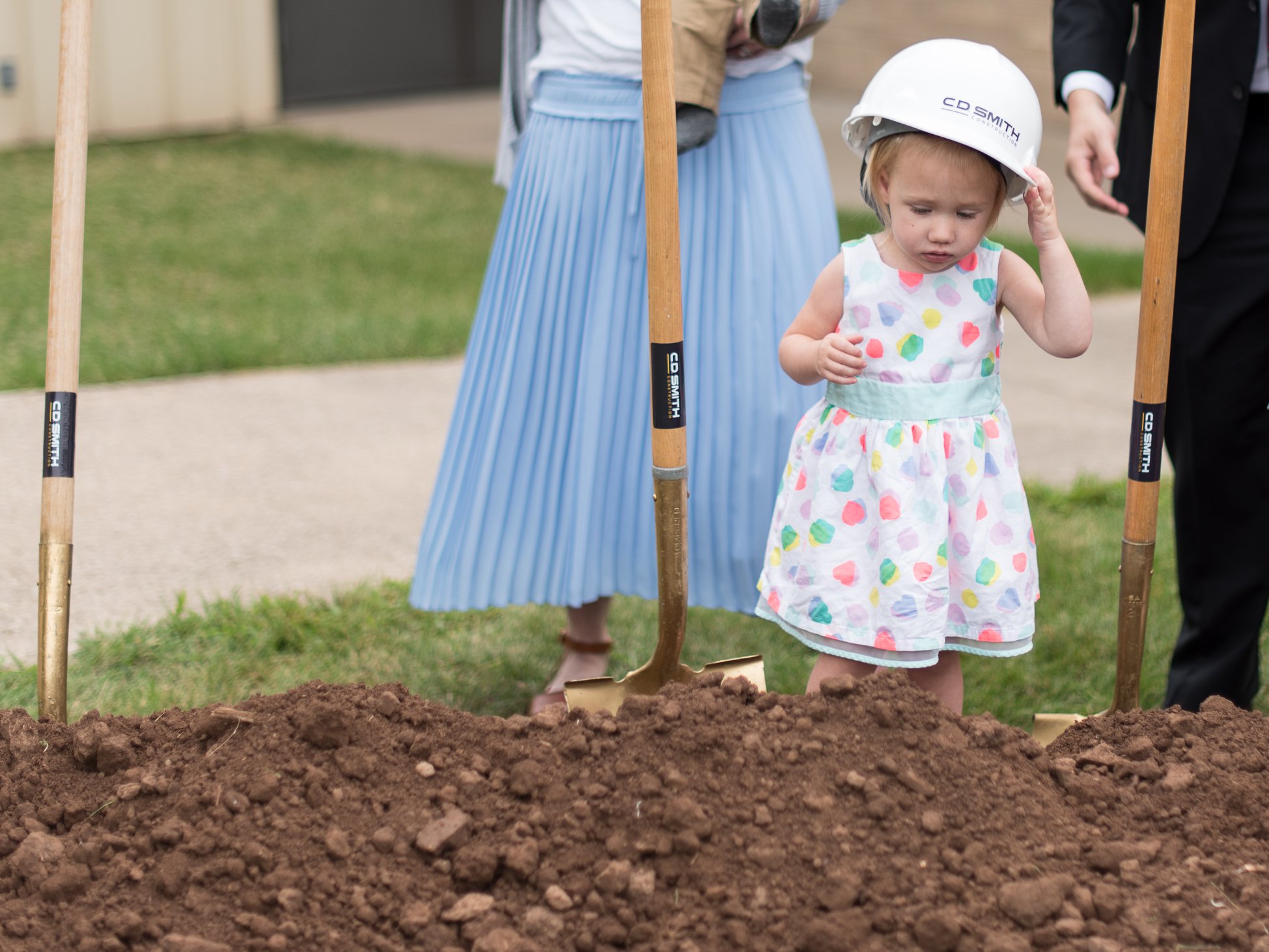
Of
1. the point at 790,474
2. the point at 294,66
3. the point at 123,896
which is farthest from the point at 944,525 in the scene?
the point at 294,66

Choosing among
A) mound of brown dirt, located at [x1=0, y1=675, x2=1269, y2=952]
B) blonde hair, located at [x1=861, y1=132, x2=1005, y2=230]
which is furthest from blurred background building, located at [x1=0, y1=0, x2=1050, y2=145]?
mound of brown dirt, located at [x1=0, y1=675, x2=1269, y2=952]

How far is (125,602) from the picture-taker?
3.52 metres

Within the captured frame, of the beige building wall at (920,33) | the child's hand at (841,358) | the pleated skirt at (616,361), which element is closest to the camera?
the child's hand at (841,358)

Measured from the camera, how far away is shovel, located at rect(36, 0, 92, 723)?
2.21 metres

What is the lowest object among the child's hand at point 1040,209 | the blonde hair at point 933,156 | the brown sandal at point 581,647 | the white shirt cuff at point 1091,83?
the brown sandal at point 581,647

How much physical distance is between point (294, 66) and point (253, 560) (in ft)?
24.4

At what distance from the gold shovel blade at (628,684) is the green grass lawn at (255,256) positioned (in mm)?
3167

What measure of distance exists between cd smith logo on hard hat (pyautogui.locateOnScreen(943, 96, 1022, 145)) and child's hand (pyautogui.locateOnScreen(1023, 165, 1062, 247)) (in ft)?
0.21

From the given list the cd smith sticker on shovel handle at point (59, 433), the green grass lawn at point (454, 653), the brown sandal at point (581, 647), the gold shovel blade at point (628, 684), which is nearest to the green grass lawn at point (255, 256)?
the green grass lawn at point (454, 653)

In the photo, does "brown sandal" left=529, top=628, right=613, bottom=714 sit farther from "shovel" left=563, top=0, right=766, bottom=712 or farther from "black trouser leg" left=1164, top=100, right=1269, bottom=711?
"black trouser leg" left=1164, top=100, right=1269, bottom=711

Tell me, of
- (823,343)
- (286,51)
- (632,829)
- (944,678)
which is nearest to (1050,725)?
(944,678)

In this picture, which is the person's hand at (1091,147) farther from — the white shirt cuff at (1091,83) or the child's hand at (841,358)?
the child's hand at (841,358)

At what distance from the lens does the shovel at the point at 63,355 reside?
2.21 meters

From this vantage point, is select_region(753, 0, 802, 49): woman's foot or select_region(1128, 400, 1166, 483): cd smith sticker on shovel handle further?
select_region(753, 0, 802, 49): woman's foot
